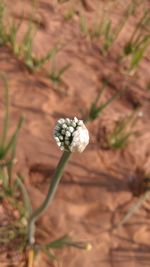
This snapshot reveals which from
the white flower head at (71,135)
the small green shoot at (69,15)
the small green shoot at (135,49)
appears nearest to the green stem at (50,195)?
the white flower head at (71,135)

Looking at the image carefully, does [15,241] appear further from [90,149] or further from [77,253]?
[90,149]

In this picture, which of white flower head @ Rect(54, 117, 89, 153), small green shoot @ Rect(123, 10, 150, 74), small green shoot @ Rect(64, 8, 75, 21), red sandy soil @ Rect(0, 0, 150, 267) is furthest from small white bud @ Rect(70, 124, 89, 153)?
small green shoot @ Rect(64, 8, 75, 21)

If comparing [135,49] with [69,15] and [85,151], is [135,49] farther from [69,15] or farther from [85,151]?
[85,151]

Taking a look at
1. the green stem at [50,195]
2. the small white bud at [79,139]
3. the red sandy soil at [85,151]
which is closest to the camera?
the small white bud at [79,139]

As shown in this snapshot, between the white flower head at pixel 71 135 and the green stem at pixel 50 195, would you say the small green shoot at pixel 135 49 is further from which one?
the white flower head at pixel 71 135

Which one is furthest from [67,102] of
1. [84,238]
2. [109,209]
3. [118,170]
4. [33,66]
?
[84,238]

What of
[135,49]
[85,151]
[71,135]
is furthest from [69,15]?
[71,135]
